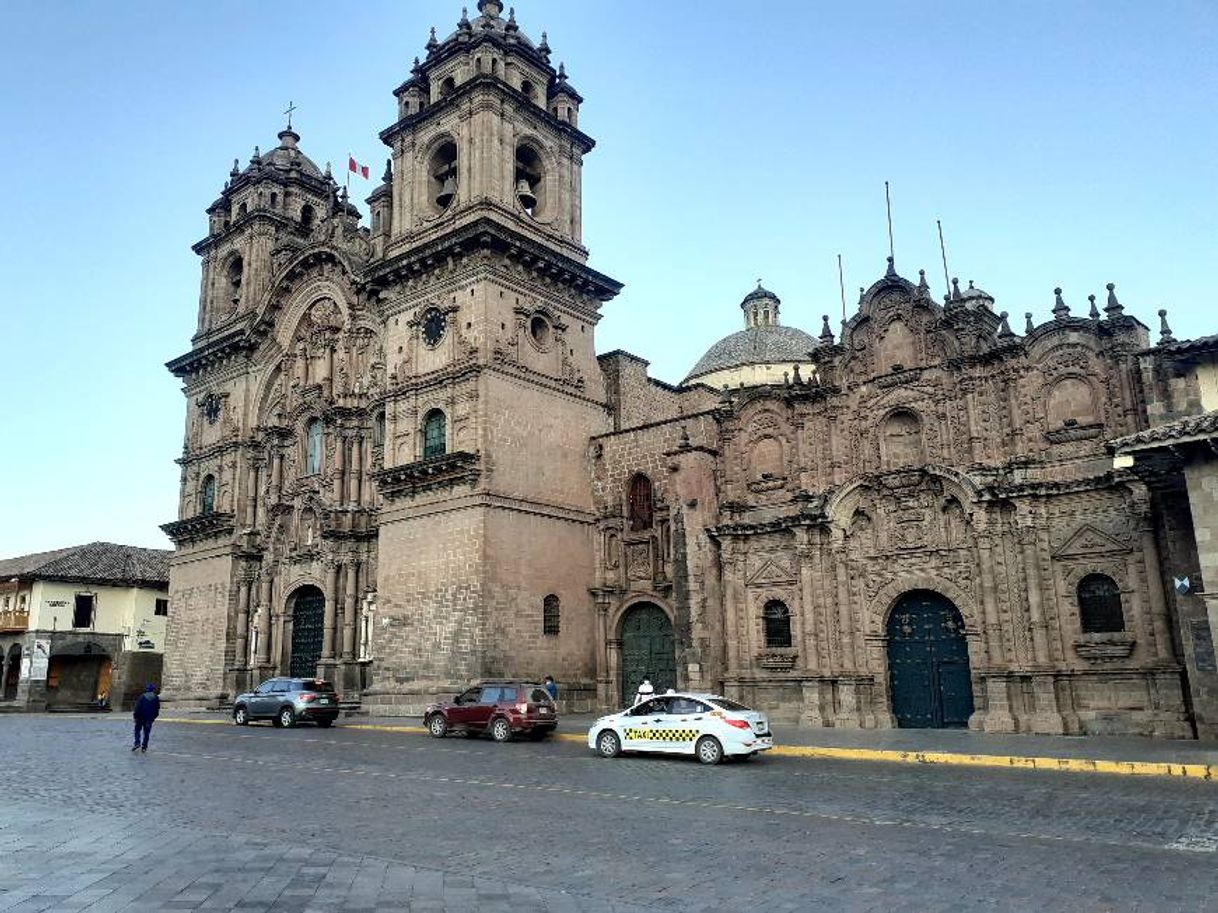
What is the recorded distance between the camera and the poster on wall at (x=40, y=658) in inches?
1934

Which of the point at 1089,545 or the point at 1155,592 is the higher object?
the point at 1089,545

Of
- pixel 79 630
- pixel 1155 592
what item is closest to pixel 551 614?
pixel 1155 592

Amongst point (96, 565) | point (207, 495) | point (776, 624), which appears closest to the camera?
point (776, 624)

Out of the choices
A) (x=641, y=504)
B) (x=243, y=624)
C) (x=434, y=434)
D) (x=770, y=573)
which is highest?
(x=434, y=434)

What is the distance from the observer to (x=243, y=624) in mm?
37531

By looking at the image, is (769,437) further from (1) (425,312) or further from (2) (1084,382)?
(1) (425,312)

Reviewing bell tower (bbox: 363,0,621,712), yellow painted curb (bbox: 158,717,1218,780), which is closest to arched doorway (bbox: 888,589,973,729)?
yellow painted curb (bbox: 158,717,1218,780)

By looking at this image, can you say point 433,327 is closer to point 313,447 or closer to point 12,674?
point 313,447

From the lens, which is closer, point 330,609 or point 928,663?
point 928,663

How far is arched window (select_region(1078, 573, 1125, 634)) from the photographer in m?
22.6

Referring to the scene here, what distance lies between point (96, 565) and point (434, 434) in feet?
103

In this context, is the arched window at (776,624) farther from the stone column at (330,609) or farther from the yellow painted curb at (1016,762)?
the stone column at (330,609)

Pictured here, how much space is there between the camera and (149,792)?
44.3ft

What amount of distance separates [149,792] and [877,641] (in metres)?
18.8
